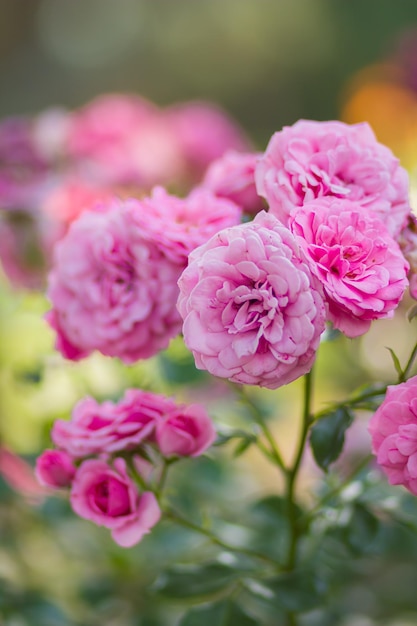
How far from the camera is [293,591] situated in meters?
0.78

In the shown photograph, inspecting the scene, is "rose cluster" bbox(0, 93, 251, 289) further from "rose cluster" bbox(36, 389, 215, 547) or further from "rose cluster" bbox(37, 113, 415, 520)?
"rose cluster" bbox(36, 389, 215, 547)

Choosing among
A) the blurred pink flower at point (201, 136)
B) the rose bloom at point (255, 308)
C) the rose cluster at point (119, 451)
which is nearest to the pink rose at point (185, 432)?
the rose cluster at point (119, 451)

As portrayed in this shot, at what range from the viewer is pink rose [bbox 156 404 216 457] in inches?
26.3

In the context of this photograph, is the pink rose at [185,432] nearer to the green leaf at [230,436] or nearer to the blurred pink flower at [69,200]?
the green leaf at [230,436]

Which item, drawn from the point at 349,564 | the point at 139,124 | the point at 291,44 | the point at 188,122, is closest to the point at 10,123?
the point at 139,124

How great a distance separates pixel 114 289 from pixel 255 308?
0.64 feet

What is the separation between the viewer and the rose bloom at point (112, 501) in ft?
2.16

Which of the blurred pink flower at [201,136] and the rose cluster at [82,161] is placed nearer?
the rose cluster at [82,161]

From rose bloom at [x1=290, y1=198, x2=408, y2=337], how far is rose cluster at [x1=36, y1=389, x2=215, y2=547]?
0.17m

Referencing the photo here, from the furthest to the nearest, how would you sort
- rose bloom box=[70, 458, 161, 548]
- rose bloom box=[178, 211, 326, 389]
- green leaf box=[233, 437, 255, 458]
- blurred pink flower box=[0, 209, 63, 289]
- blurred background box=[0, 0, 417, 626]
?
1. blurred pink flower box=[0, 209, 63, 289]
2. blurred background box=[0, 0, 417, 626]
3. green leaf box=[233, 437, 255, 458]
4. rose bloom box=[70, 458, 161, 548]
5. rose bloom box=[178, 211, 326, 389]

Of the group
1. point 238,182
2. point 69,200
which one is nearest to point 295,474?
point 238,182

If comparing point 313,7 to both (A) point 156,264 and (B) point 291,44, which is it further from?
(A) point 156,264

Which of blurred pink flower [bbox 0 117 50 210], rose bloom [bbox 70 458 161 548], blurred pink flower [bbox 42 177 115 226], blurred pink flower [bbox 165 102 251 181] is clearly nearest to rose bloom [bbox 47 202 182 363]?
rose bloom [bbox 70 458 161 548]

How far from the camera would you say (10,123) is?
1.35m
